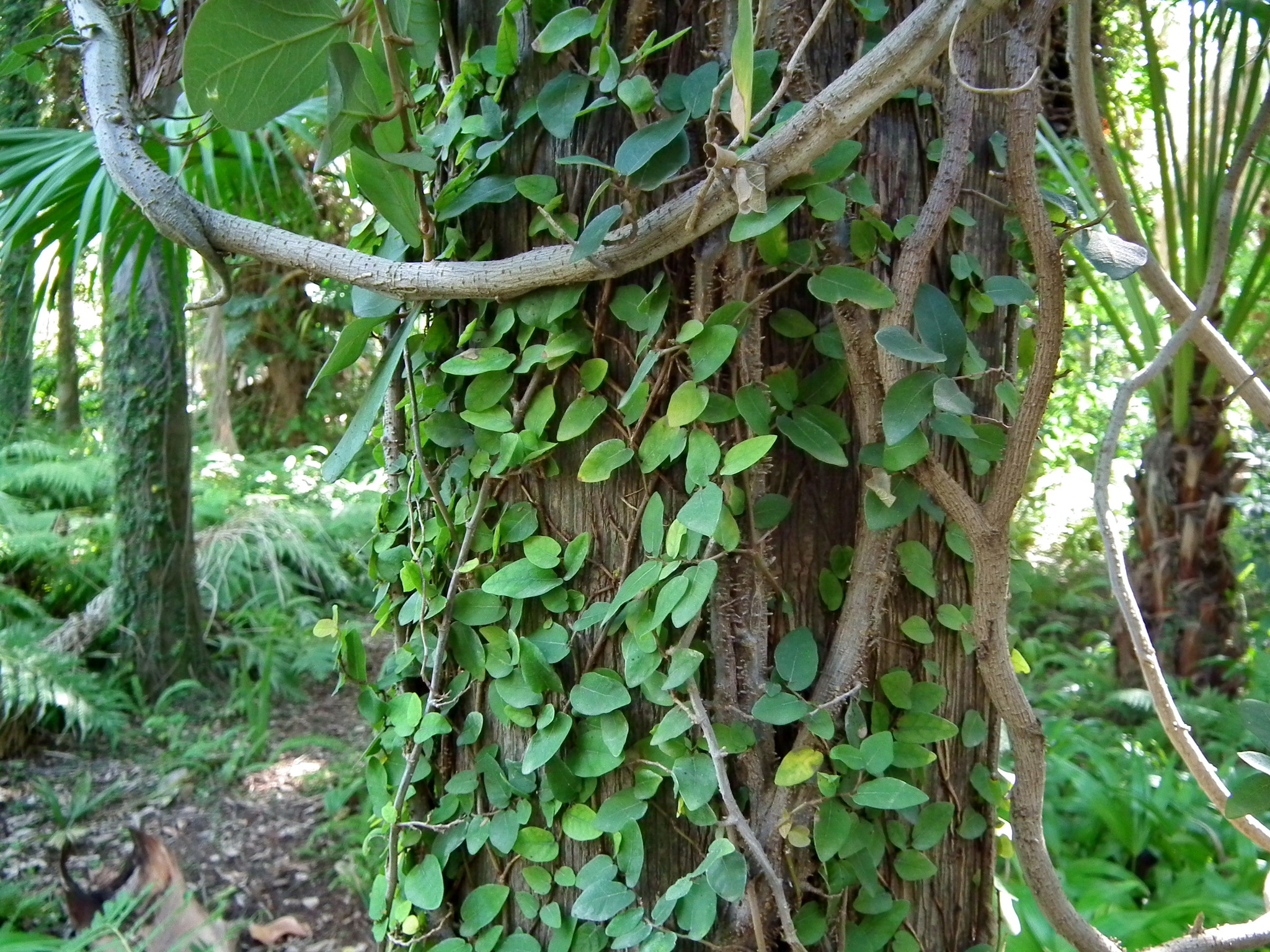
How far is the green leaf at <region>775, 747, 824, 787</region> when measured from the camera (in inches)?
34.5

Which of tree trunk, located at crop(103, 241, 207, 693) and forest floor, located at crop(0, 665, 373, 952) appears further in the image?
tree trunk, located at crop(103, 241, 207, 693)

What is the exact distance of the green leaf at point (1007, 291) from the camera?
0.96 meters

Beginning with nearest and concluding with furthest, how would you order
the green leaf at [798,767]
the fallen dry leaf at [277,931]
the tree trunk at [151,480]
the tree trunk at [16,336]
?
the green leaf at [798,767] < the fallen dry leaf at [277,931] < the tree trunk at [16,336] < the tree trunk at [151,480]

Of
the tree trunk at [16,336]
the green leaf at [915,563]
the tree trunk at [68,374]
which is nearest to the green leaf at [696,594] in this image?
the green leaf at [915,563]

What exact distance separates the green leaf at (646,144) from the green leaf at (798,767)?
1.91 ft

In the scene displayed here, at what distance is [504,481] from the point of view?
989 millimetres

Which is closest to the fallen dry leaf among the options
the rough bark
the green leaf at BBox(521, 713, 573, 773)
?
the green leaf at BBox(521, 713, 573, 773)

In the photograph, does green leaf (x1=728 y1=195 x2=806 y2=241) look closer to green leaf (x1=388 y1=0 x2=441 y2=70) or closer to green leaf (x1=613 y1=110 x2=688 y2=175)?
green leaf (x1=613 y1=110 x2=688 y2=175)

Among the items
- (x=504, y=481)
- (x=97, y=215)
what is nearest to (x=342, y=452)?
(x=504, y=481)

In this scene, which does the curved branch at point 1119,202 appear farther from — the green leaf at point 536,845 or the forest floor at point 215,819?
the forest floor at point 215,819

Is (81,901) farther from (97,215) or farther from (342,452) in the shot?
(342,452)

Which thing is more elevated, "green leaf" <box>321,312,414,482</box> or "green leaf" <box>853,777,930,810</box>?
"green leaf" <box>321,312,414,482</box>

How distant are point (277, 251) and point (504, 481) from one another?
1.19 ft

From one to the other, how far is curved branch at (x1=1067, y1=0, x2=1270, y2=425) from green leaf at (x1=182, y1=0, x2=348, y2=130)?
71cm
